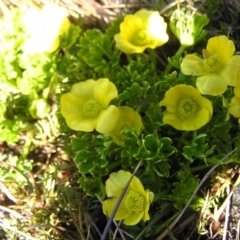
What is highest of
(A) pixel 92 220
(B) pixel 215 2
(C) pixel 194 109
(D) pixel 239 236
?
(B) pixel 215 2

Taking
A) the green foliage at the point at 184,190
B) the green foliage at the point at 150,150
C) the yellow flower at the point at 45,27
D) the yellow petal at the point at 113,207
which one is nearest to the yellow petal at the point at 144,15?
the yellow flower at the point at 45,27

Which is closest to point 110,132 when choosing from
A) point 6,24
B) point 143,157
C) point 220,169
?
point 143,157

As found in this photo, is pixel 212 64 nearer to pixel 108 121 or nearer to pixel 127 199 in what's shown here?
pixel 108 121

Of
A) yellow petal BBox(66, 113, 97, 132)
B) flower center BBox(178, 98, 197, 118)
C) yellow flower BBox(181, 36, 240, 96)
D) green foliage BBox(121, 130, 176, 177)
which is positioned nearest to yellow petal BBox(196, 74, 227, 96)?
yellow flower BBox(181, 36, 240, 96)

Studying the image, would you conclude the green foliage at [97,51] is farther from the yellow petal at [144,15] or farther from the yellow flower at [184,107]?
the yellow flower at [184,107]

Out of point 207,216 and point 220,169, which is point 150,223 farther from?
point 220,169

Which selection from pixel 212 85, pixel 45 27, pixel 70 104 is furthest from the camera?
pixel 45 27

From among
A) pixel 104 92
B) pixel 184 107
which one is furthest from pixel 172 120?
pixel 104 92
